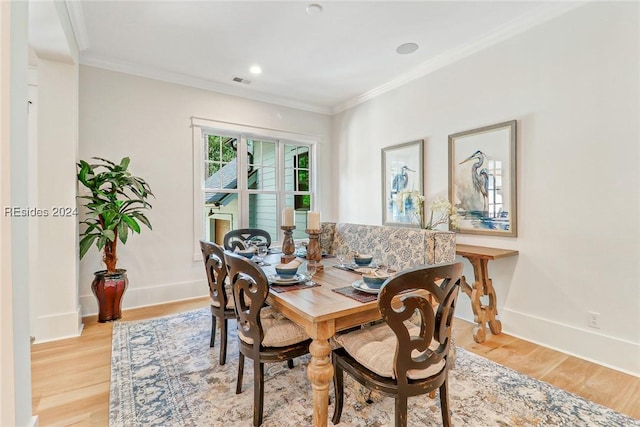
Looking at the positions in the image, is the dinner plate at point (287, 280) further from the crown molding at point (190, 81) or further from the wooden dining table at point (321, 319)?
the crown molding at point (190, 81)

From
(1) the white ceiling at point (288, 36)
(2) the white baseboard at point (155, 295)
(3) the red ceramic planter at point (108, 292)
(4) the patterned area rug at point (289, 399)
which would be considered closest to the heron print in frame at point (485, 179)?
(1) the white ceiling at point (288, 36)

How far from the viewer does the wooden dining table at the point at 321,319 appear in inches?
57.9

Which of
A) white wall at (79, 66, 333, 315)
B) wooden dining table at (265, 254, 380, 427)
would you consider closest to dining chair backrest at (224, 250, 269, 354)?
wooden dining table at (265, 254, 380, 427)

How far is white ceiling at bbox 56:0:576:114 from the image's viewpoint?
259 centimetres

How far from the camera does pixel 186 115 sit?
3955 mm

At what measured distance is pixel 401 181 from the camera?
13.2 feet

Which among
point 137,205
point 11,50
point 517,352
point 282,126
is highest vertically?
point 282,126

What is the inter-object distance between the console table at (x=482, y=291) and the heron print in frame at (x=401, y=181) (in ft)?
2.86

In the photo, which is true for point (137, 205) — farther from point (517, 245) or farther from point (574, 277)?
point (574, 277)

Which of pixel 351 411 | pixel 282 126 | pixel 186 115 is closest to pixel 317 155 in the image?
pixel 282 126

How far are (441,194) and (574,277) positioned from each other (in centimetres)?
144

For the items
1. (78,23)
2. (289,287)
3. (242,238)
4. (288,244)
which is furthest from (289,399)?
(78,23)

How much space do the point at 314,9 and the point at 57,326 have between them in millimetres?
3708

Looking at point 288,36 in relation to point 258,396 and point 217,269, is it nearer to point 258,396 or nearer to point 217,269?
point 217,269
